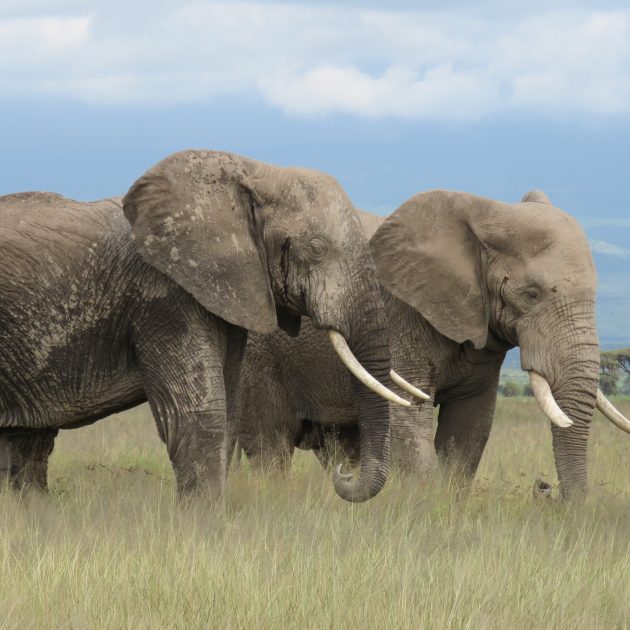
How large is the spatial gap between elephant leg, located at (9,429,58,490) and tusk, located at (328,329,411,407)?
2.28 m

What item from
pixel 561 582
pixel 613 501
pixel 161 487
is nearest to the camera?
pixel 561 582

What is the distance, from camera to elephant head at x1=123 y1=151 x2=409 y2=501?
7215 mm

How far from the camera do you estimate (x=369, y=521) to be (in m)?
7.48

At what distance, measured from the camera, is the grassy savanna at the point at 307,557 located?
5.57 meters

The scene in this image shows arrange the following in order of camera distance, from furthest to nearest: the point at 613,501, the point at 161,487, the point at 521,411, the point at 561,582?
1. the point at 521,411
2. the point at 613,501
3. the point at 161,487
4. the point at 561,582

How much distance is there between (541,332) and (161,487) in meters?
2.45

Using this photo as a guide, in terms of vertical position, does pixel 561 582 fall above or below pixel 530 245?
below

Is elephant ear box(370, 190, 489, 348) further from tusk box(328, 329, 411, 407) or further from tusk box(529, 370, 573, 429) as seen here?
tusk box(328, 329, 411, 407)

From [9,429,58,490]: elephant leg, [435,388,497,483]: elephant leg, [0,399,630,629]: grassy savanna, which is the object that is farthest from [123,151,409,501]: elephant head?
[435,388,497,483]: elephant leg

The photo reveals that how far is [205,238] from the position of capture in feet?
24.0

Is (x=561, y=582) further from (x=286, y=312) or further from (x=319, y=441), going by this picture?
(x=319, y=441)

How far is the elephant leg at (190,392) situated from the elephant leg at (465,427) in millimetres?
2339

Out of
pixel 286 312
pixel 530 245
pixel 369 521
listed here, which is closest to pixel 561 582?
pixel 369 521

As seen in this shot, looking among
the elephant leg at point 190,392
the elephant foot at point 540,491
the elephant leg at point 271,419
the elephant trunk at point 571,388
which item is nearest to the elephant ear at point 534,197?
the elephant trunk at point 571,388
